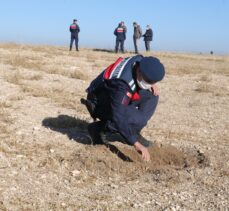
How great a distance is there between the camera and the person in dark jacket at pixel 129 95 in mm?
4143

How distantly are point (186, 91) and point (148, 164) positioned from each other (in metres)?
5.17

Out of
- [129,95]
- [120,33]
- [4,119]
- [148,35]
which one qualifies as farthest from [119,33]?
[129,95]

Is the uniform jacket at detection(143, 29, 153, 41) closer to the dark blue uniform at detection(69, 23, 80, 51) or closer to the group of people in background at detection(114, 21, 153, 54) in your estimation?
the group of people in background at detection(114, 21, 153, 54)

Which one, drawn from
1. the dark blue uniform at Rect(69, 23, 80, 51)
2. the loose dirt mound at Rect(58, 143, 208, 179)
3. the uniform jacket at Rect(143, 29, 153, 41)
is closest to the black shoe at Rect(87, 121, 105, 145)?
the loose dirt mound at Rect(58, 143, 208, 179)

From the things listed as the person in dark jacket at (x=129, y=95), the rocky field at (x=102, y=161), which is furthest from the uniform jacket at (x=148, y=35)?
the person in dark jacket at (x=129, y=95)

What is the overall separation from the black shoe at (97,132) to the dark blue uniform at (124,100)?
26cm

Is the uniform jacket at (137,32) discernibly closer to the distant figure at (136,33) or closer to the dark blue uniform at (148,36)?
the distant figure at (136,33)

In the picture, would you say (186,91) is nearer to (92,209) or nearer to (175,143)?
(175,143)

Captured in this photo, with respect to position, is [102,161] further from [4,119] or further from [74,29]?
[74,29]

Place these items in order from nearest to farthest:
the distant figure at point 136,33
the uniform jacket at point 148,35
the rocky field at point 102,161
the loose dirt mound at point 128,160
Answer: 1. the rocky field at point 102,161
2. the loose dirt mound at point 128,160
3. the distant figure at point 136,33
4. the uniform jacket at point 148,35

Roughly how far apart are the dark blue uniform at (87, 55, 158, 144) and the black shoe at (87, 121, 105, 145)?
0.26 metres

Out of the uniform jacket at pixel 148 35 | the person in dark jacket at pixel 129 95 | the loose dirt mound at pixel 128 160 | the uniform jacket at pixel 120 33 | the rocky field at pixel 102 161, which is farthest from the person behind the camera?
the uniform jacket at pixel 148 35

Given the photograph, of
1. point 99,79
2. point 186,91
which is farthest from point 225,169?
point 186,91

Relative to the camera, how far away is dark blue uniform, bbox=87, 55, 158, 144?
4242 mm
